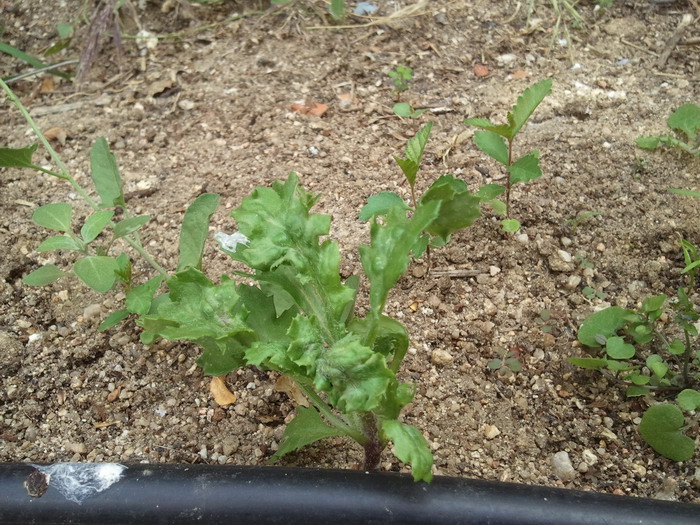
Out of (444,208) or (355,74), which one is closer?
(444,208)

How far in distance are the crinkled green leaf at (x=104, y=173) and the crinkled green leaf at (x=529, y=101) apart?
1.00 meters

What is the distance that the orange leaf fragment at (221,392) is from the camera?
1.60 metres

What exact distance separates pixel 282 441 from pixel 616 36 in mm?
1993

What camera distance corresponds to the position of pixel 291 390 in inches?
63.2

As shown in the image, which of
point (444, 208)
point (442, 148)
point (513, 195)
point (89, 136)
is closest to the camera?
point (444, 208)

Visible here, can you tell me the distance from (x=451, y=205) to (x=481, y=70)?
4.10ft

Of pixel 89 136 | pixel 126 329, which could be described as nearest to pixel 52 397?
pixel 126 329

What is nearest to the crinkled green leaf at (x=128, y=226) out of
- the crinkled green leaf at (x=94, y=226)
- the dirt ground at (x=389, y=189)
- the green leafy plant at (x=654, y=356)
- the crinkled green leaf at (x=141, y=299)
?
the crinkled green leaf at (x=94, y=226)

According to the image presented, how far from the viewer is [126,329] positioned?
1.76 metres

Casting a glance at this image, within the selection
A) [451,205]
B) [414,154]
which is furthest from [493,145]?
[451,205]

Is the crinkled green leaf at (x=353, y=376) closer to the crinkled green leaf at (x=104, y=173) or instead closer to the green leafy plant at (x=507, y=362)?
the green leafy plant at (x=507, y=362)

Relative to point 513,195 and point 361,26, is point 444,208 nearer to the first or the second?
point 513,195

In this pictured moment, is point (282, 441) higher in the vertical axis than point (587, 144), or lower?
lower

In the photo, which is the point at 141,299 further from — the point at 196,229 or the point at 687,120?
the point at 687,120
